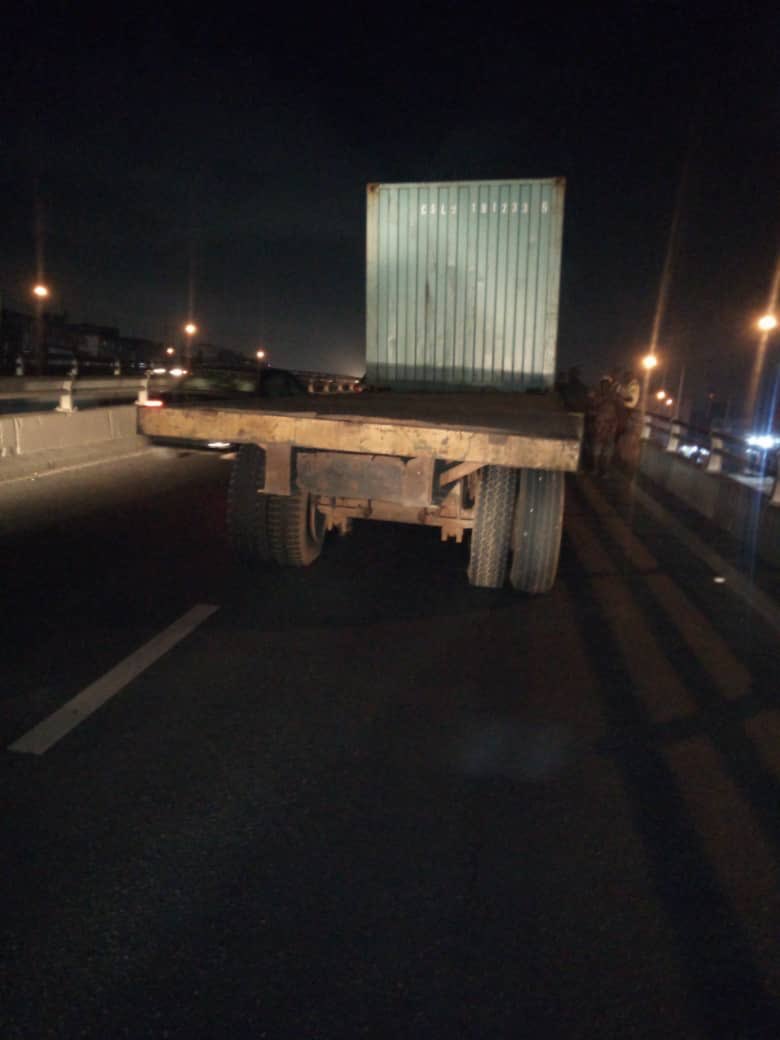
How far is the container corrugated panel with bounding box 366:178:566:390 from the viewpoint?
1073 cm

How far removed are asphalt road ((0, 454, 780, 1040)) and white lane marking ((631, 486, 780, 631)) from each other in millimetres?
331

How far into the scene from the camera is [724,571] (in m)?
8.53

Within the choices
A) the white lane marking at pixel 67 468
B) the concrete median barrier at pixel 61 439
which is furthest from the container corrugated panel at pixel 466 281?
the concrete median barrier at pixel 61 439

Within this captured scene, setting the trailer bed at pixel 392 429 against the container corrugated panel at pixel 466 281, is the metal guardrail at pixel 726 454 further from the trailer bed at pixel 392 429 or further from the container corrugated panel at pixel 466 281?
the trailer bed at pixel 392 429

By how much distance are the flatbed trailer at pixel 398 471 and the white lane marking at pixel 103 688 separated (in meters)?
1.28

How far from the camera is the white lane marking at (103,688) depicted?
4.02m

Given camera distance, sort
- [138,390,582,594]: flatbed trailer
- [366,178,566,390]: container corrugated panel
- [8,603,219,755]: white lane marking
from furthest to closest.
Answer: [366,178,566,390]: container corrugated panel
[138,390,582,594]: flatbed trailer
[8,603,219,755]: white lane marking

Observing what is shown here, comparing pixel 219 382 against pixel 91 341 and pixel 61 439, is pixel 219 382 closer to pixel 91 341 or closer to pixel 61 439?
pixel 61 439

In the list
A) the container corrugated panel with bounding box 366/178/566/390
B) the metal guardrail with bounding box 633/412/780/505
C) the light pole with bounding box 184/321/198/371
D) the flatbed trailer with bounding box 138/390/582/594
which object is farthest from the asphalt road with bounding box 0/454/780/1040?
the light pole with bounding box 184/321/198/371

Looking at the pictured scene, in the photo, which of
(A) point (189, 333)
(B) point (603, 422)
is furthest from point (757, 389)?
(B) point (603, 422)

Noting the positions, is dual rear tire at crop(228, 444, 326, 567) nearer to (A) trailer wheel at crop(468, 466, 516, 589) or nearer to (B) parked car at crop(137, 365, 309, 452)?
(A) trailer wheel at crop(468, 466, 516, 589)

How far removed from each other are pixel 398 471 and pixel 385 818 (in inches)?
130

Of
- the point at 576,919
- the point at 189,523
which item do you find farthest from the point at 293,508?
the point at 576,919

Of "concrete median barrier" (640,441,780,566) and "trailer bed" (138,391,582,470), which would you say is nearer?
"trailer bed" (138,391,582,470)
